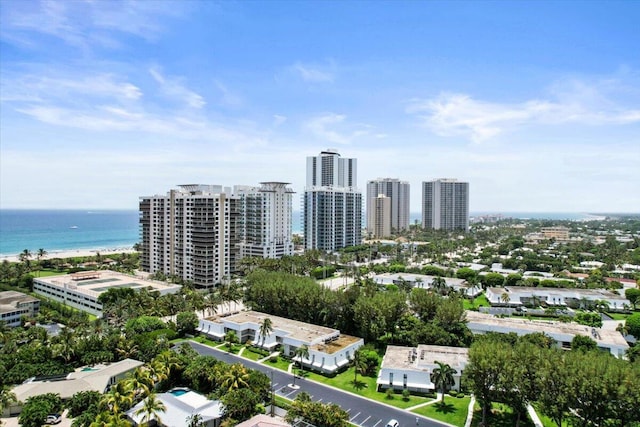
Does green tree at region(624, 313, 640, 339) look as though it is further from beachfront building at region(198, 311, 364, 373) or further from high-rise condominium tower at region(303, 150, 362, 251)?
high-rise condominium tower at region(303, 150, 362, 251)

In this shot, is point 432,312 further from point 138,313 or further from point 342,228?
point 342,228

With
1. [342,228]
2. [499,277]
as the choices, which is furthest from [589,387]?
[342,228]

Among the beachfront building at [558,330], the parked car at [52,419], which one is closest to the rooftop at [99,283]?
the parked car at [52,419]

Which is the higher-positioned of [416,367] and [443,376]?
[443,376]

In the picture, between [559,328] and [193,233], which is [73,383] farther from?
[559,328]

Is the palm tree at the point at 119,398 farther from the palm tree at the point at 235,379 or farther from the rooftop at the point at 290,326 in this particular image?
the rooftop at the point at 290,326

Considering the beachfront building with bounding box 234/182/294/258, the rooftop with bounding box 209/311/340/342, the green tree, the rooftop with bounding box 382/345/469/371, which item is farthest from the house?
the beachfront building with bounding box 234/182/294/258

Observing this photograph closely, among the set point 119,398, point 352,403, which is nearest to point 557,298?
point 352,403
